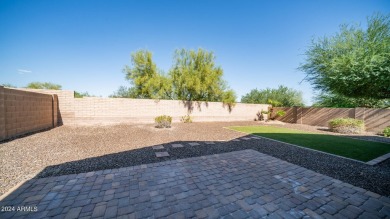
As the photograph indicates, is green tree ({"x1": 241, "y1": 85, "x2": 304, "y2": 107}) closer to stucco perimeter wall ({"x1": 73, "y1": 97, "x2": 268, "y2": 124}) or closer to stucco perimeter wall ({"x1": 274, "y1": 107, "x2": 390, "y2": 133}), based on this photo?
stucco perimeter wall ({"x1": 274, "y1": 107, "x2": 390, "y2": 133})

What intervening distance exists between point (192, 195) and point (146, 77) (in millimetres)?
13609

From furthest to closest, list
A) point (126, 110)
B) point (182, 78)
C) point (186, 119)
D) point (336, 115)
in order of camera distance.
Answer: point (182, 78) < point (186, 119) < point (336, 115) < point (126, 110)

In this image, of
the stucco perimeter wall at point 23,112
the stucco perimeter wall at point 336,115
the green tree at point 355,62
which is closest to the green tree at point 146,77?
the stucco perimeter wall at point 23,112

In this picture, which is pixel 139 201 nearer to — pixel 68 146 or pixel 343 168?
pixel 68 146

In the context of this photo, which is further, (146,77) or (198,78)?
(198,78)

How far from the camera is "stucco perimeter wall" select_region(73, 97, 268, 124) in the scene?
1041cm

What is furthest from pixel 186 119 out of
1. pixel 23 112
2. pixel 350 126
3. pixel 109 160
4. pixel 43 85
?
pixel 43 85

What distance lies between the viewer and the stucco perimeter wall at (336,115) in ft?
35.8

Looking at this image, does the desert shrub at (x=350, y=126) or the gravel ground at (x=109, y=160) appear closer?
the gravel ground at (x=109, y=160)

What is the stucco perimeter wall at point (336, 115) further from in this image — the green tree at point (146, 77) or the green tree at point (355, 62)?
the green tree at point (146, 77)

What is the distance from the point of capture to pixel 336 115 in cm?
1348

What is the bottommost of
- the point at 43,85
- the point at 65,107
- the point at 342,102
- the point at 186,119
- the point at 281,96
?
the point at 186,119

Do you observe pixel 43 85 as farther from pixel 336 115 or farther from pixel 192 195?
pixel 336 115

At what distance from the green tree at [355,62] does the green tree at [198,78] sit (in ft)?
26.4
